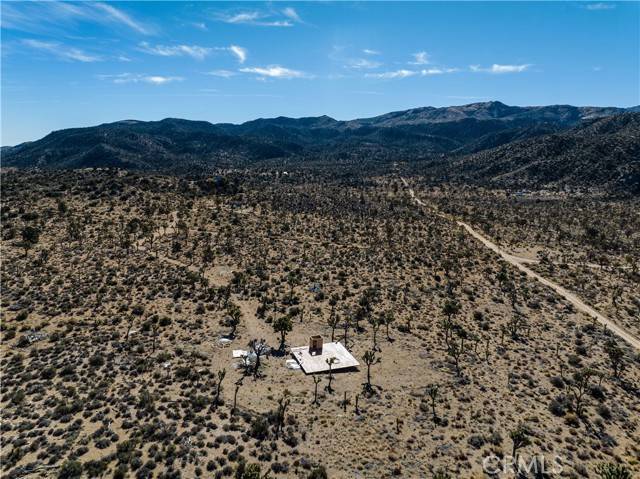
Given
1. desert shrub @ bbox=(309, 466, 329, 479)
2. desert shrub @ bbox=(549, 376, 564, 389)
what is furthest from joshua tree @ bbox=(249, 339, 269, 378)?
desert shrub @ bbox=(549, 376, 564, 389)

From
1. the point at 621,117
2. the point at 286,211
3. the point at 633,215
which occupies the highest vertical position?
the point at 621,117

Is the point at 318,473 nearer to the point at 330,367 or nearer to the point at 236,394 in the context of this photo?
the point at 236,394

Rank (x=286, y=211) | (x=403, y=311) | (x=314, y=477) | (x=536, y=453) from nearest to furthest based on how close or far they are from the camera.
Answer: (x=314, y=477)
(x=536, y=453)
(x=403, y=311)
(x=286, y=211)

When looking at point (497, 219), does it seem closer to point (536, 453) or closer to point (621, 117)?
point (536, 453)

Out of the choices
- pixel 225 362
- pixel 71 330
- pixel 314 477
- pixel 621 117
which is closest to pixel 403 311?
pixel 225 362

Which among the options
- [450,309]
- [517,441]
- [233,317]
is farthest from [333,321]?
[517,441]

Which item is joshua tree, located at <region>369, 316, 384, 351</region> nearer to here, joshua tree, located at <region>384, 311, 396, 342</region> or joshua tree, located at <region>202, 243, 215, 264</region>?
joshua tree, located at <region>384, 311, 396, 342</region>
